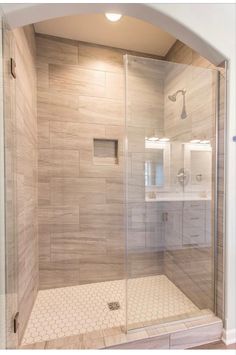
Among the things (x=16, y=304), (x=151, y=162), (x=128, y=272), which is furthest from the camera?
(x=151, y=162)

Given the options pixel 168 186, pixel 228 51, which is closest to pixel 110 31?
pixel 228 51

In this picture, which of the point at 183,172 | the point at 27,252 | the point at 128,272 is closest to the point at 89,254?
the point at 128,272

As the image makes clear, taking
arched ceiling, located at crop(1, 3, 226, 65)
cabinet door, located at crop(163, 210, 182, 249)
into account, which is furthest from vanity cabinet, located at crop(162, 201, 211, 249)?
arched ceiling, located at crop(1, 3, 226, 65)

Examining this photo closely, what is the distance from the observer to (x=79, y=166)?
2.30 metres

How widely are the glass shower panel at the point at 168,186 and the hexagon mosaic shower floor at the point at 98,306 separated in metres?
0.02

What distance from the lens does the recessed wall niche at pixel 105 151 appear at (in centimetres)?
239

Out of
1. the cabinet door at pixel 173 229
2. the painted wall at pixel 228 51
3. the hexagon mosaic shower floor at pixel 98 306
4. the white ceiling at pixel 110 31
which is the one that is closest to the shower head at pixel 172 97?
the white ceiling at pixel 110 31

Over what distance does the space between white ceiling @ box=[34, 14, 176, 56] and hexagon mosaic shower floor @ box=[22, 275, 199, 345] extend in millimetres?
2729

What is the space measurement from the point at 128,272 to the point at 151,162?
1.29 meters

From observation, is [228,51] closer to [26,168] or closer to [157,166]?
[157,166]

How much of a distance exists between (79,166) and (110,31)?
4.97 feet
